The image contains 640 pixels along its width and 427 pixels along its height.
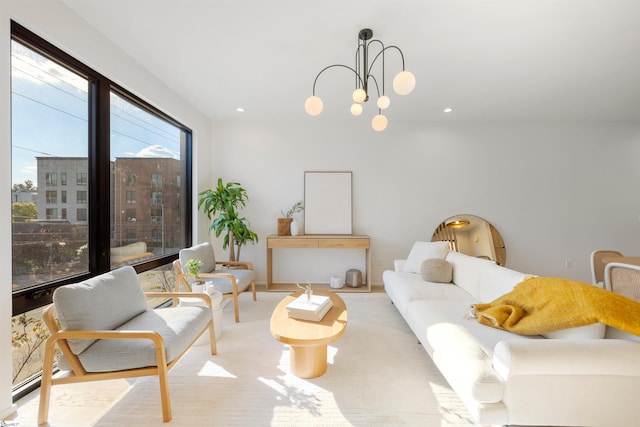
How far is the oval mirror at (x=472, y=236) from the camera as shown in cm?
411

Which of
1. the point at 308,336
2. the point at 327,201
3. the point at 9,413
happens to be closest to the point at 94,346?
the point at 9,413

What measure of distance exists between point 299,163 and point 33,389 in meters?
3.54

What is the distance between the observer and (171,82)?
296 cm

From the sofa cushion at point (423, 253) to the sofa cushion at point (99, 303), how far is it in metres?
2.74

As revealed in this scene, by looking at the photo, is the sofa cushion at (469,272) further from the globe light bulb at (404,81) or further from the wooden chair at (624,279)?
the globe light bulb at (404,81)

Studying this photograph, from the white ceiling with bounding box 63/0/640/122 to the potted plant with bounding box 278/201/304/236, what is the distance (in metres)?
1.55

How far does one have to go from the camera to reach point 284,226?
4.05 metres

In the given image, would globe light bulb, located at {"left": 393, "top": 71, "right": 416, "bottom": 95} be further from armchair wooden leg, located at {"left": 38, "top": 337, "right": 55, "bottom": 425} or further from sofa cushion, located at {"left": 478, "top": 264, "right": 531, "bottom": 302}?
armchair wooden leg, located at {"left": 38, "top": 337, "right": 55, "bottom": 425}

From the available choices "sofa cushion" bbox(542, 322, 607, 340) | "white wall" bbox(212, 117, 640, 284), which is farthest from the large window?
"sofa cushion" bbox(542, 322, 607, 340)

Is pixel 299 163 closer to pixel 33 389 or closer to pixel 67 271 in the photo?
pixel 67 271

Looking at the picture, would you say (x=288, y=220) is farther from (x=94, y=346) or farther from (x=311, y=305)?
(x=94, y=346)

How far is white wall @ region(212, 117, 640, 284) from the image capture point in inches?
163

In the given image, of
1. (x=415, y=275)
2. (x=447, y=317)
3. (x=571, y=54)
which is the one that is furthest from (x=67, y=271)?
(x=571, y=54)

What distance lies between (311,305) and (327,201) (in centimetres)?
240
